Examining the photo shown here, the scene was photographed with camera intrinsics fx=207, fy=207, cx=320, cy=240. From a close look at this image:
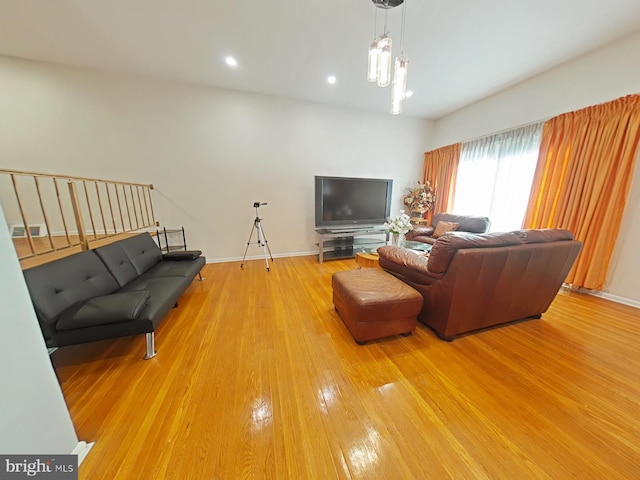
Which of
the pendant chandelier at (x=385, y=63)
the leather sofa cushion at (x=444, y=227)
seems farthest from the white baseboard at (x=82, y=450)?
the leather sofa cushion at (x=444, y=227)

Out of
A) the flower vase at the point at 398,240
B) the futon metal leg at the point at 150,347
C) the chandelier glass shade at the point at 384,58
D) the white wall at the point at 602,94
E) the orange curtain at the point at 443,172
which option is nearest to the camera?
the futon metal leg at the point at 150,347

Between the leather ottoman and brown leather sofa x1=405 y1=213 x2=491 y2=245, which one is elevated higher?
brown leather sofa x1=405 y1=213 x2=491 y2=245

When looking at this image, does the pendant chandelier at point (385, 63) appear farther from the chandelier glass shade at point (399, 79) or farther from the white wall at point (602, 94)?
the white wall at point (602, 94)

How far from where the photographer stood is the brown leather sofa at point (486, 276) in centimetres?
155

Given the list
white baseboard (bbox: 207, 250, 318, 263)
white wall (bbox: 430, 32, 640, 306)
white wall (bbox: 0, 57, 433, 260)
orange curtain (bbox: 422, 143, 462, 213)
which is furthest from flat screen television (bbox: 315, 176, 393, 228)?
white wall (bbox: 430, 32, 640, 306)

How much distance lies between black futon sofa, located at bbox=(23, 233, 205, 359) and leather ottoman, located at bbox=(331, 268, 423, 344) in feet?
Result: 4.80

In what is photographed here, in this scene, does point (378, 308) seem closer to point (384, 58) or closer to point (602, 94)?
point (384, 58)

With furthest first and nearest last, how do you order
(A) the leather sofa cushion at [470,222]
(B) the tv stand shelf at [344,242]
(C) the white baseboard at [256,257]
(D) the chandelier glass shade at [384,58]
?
(B) the tv stand shelf at [344,242]
(C) the white baseboard at [256,257]
(A) the leather sofa cushion at [470,222]
(D) the chandelier glass shade at [384,58]

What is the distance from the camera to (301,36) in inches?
88.2

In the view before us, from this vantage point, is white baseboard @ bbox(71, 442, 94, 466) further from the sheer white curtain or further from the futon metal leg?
the sheer white curtain

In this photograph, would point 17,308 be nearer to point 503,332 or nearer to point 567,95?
point 503,332

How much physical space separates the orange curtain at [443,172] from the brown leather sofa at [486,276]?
269 centimetres

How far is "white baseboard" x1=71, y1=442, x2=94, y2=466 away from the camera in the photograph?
93cm

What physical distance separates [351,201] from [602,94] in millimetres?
3240
